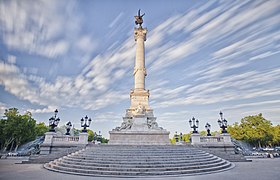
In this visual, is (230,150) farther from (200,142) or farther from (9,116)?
(9,116)

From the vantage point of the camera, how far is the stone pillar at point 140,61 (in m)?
27.4

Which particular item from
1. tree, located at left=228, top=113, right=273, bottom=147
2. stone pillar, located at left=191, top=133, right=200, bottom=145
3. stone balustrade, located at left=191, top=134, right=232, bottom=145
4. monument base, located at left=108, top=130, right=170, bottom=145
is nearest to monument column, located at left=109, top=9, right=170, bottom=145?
monument base, located at left=108, top=130, right=170, bottom=145

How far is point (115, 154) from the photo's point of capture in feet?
37.5

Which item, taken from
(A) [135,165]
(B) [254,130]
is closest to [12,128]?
(A) [135,165]

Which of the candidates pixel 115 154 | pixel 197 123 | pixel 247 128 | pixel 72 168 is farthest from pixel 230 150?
pixel 247 128

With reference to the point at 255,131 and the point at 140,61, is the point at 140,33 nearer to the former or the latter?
the point at 140,61

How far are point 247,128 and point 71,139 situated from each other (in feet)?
145

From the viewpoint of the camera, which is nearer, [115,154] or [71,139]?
[115,154]

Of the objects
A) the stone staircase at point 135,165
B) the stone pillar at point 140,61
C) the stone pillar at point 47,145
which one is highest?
the stone pillar at point 140,61

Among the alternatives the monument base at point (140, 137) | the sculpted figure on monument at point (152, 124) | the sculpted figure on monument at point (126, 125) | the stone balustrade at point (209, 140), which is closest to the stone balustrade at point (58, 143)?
the monument base at point (140, 137)

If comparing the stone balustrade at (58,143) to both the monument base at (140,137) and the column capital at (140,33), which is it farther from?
the column capital at (140,33)

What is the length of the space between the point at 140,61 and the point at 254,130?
35.6 meters

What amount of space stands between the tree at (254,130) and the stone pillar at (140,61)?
109 ft

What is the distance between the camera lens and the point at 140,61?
2883 centimetres
